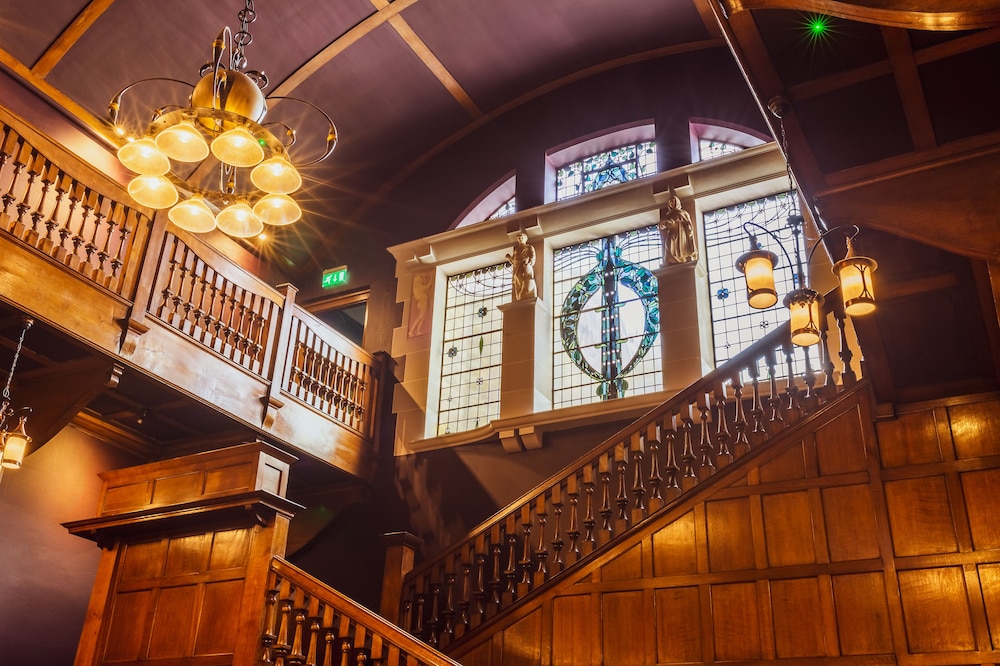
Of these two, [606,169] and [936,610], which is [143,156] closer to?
[936,610]

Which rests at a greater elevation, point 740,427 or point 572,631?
point 740,427

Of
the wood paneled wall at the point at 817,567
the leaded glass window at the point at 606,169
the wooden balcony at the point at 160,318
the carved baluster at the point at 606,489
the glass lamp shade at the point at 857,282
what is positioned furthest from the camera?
the leaded glass window at the point at 606,169

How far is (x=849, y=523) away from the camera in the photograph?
5562 mm

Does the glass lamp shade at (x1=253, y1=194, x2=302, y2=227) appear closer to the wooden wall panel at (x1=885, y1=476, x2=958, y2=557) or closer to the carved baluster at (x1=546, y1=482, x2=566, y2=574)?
the carved baluster at (x1=546, y1=482, x2=566, y2=574)

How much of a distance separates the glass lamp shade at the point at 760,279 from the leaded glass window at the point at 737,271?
12.1 feet

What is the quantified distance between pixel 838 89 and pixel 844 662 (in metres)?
3.24

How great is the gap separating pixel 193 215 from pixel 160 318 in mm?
1845

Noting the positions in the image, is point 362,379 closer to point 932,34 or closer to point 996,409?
point 996,409

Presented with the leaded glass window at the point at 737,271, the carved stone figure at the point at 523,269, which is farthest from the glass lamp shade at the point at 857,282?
the carved stone figure at the point at 523,269

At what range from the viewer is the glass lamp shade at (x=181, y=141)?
4922mm

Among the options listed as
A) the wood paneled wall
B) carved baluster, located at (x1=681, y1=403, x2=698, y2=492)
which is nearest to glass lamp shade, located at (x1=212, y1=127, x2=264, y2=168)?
carved baluster, located at (x1=681, y1=403, x2=698, y2=492)

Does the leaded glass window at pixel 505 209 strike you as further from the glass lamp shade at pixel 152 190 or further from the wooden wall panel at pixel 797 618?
the wooden wall panel at pixel 797 618

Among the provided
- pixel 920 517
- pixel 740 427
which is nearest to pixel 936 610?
pixel 920 517

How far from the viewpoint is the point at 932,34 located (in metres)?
3.44
